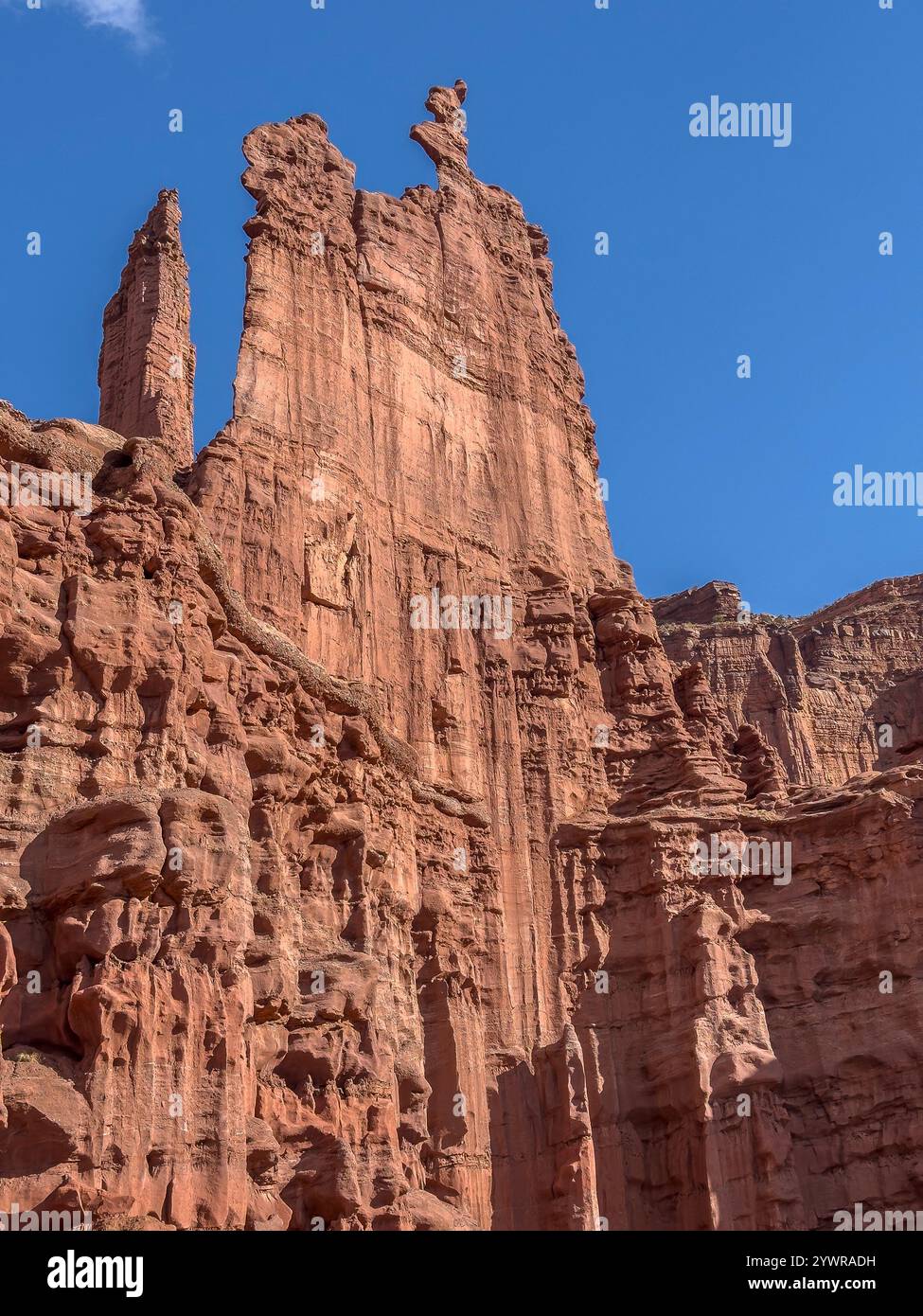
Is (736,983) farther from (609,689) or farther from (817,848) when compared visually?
(609,689)

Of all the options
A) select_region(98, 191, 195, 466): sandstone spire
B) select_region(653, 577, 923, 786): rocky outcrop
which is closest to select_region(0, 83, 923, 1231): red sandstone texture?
select_region(98, 191, 195, 466): sandstone spire

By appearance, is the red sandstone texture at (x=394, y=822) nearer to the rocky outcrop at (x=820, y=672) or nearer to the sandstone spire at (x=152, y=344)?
the sandstone spire at (x=152, y=344)

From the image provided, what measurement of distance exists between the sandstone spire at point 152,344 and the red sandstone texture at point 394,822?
16 cm

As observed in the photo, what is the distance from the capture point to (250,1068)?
28703 mm

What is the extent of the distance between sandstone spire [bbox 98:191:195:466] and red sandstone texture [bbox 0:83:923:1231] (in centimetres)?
16

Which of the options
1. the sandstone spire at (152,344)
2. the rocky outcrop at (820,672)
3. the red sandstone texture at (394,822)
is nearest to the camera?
the red sandstone texture at (394,822)

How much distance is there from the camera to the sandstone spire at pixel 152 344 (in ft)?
167

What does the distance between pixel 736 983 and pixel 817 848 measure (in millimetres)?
5042

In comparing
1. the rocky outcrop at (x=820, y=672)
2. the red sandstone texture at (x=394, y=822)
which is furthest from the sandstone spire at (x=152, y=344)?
the rocky outcrop at (x=820, y=672)

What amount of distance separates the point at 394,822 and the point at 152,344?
20034 mm

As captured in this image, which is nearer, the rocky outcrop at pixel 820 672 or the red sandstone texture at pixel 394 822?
the red sandstone texture at pixel 394 822

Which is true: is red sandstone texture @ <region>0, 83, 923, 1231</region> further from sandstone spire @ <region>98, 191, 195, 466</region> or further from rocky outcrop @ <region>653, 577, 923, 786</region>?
rocky outcrop @ <region>653, 577, 923, 786</region>

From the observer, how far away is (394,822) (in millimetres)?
38562

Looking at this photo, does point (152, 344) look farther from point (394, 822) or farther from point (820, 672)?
point (820, 672)
